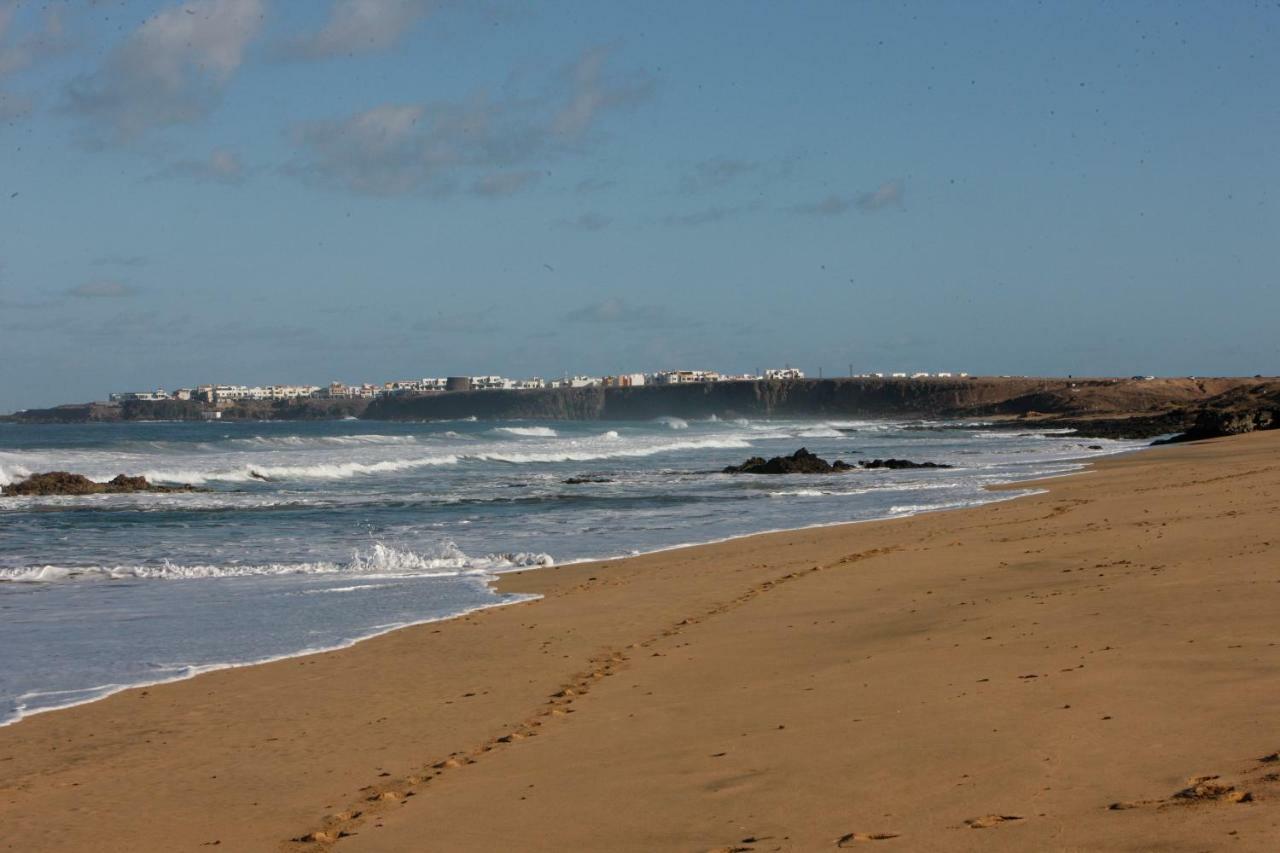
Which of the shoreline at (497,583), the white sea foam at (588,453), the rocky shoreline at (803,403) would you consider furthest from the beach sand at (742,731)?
the rocky shoreline at (803,403)

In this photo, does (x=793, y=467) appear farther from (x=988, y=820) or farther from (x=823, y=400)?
(x=823, y=400)

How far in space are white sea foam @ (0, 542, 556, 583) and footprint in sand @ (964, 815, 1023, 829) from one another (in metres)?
10.7

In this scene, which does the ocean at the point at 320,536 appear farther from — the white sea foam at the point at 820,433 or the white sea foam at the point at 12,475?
the white sea foam at the point at 820,433

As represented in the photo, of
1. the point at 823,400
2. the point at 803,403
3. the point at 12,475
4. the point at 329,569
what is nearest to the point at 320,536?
the point at 329,569

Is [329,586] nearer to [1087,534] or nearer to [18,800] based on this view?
[18,800]

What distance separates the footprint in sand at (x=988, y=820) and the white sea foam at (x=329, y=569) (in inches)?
421

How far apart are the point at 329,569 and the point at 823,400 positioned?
14400cm

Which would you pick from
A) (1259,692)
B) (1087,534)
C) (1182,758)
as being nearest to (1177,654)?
(1259,692)

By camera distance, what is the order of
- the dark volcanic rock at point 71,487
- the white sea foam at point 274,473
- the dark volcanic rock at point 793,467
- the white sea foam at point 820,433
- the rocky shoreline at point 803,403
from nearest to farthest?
the dark volcanic rock at point 71,487, the dark volcanic rock at point 793,467, the white sea foam at point 274,473, the white sea foam at point 820,433, the rocky shoreline at point 803,403

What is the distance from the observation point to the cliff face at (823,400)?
10188 centimetres

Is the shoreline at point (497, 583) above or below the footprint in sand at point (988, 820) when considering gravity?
below

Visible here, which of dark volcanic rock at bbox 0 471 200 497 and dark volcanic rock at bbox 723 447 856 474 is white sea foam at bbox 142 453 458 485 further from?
dark volcanic rock at bbox 723 447 856 474

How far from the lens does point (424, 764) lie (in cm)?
616

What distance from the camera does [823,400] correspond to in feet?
513
